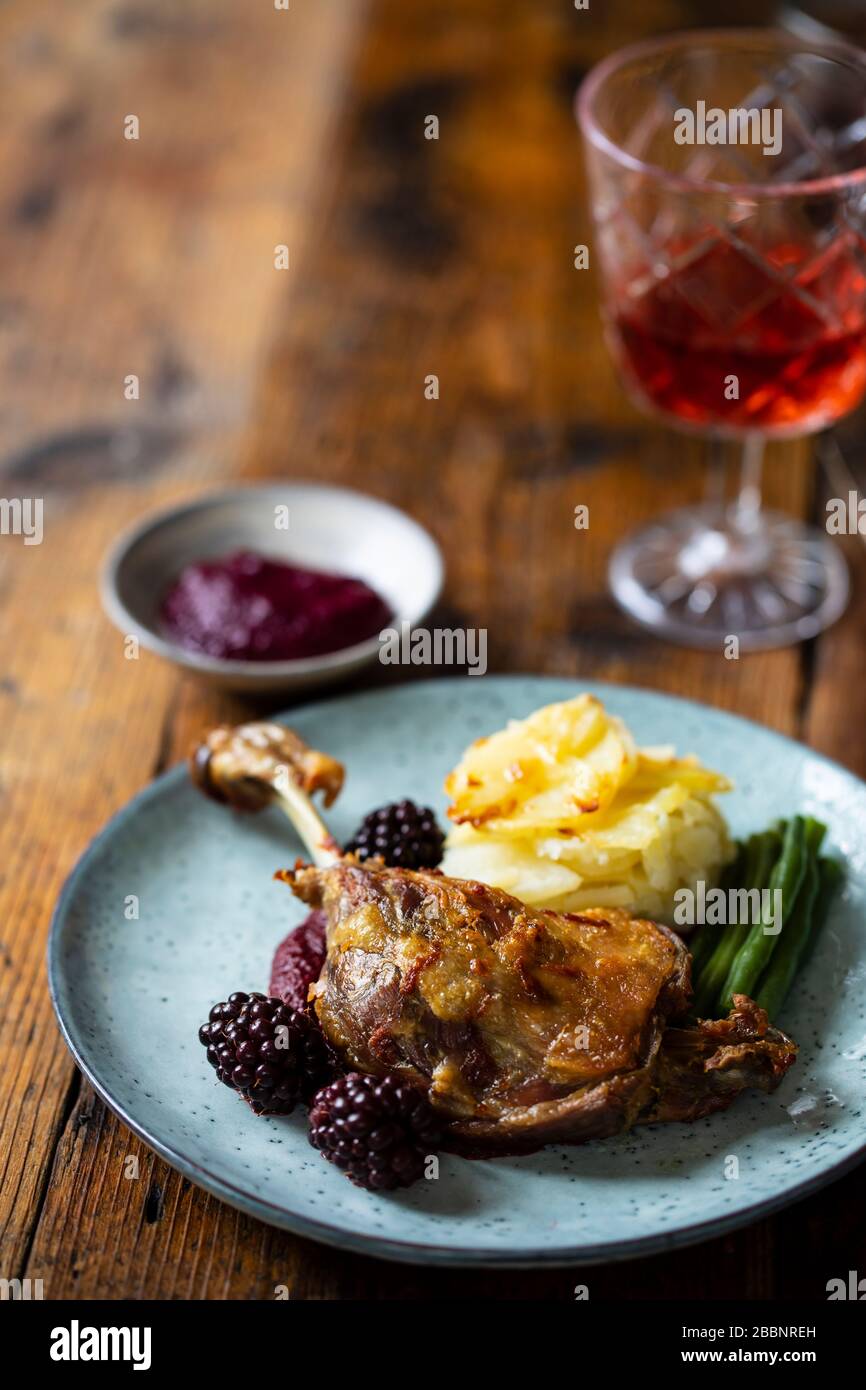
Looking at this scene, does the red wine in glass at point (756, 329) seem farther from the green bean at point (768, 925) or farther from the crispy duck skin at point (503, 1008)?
the crispy duck skin at point (503, 1008)

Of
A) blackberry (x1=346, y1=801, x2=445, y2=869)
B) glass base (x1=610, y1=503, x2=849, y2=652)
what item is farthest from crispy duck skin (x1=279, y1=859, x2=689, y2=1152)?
glass base (x1=610, y1=503, x2=849, y2=652)

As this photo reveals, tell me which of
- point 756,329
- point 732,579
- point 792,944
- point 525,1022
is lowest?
point 732,579

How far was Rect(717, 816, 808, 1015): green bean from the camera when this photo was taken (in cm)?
224

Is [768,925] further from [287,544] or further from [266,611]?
[287,544]

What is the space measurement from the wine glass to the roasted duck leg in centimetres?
136

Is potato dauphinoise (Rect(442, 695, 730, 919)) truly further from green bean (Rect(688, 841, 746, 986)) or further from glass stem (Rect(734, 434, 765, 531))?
glass stem (Rect(734, 434, 765, 531))

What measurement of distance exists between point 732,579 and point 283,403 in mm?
1421

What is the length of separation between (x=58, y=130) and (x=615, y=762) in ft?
12.7

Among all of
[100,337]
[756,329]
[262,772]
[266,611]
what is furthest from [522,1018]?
[100,337]

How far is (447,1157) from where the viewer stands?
80.0 inches

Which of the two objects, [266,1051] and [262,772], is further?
[262,772]

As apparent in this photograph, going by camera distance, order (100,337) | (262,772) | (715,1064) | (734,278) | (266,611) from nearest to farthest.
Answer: (715,1064) < (262,772) < (734,278) < (266,611) < (100,337)
